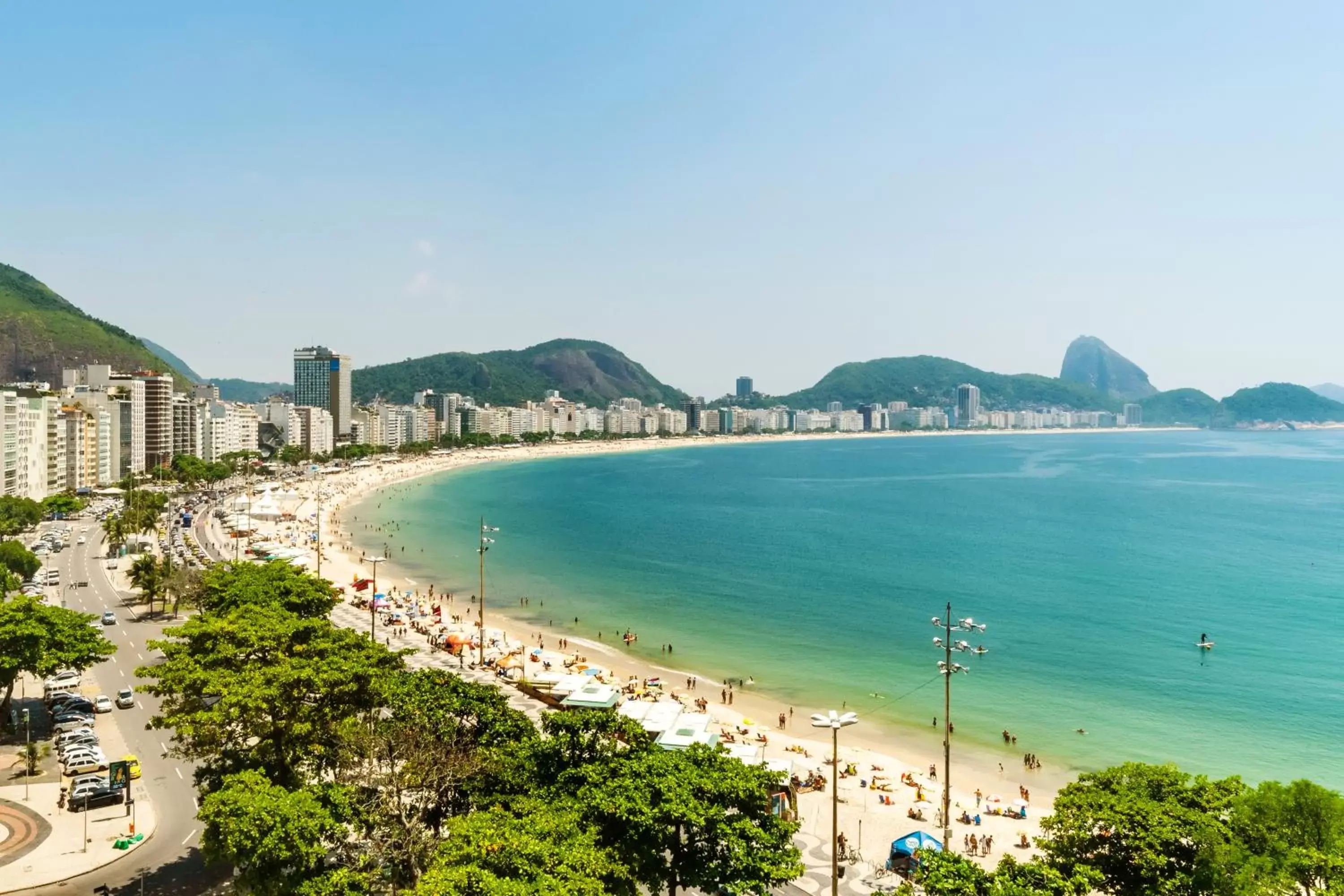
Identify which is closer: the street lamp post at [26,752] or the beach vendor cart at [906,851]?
the beach vendor cart at [906,851]

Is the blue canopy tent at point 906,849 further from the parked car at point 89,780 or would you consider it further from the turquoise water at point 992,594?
the parked car at point 89,780

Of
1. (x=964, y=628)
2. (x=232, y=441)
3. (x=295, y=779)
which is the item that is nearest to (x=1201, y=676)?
(x=964, y=628)

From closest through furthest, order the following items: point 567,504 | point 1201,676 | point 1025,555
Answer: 1. point 1201,676
2. point 1025,555
3. point 567,504

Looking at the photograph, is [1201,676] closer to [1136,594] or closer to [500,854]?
[1136,594]

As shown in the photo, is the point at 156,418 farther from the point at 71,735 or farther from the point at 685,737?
the point at 685,737

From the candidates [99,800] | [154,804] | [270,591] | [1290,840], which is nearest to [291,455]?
[270,591]

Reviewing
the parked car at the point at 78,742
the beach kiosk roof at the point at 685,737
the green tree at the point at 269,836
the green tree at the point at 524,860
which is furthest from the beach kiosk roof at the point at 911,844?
the parked car at the point at 78,742
